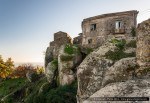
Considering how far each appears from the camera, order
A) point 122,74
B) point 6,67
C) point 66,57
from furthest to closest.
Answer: point 6,67, point 66,57, point 122,74

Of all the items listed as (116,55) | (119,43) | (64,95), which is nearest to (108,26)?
(64,95)

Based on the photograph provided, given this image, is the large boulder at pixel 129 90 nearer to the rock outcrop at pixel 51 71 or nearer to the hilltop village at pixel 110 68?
the hilltop village at pixel 110 68

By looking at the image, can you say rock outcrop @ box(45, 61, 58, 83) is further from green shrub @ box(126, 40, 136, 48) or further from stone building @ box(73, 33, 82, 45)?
green shrub @ box(126, 40, 136, 48)

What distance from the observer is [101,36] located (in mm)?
43469

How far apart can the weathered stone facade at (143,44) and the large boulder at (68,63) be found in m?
19.0

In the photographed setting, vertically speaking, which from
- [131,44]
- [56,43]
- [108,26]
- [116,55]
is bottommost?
[116,55]

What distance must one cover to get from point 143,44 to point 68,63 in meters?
19.7

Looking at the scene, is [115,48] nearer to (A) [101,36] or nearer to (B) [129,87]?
(B) [129,87]

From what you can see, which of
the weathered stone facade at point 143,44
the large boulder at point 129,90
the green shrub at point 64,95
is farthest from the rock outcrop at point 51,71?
the large boulder at point 129,90

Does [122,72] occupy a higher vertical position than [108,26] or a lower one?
lower

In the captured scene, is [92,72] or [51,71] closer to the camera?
[92,72]

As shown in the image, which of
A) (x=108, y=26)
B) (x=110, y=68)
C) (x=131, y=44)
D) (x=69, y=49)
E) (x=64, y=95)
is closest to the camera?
(x=110, y=68)

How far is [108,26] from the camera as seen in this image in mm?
42969

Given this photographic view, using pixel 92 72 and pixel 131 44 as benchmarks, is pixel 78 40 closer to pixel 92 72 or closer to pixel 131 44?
pixel 131 44
